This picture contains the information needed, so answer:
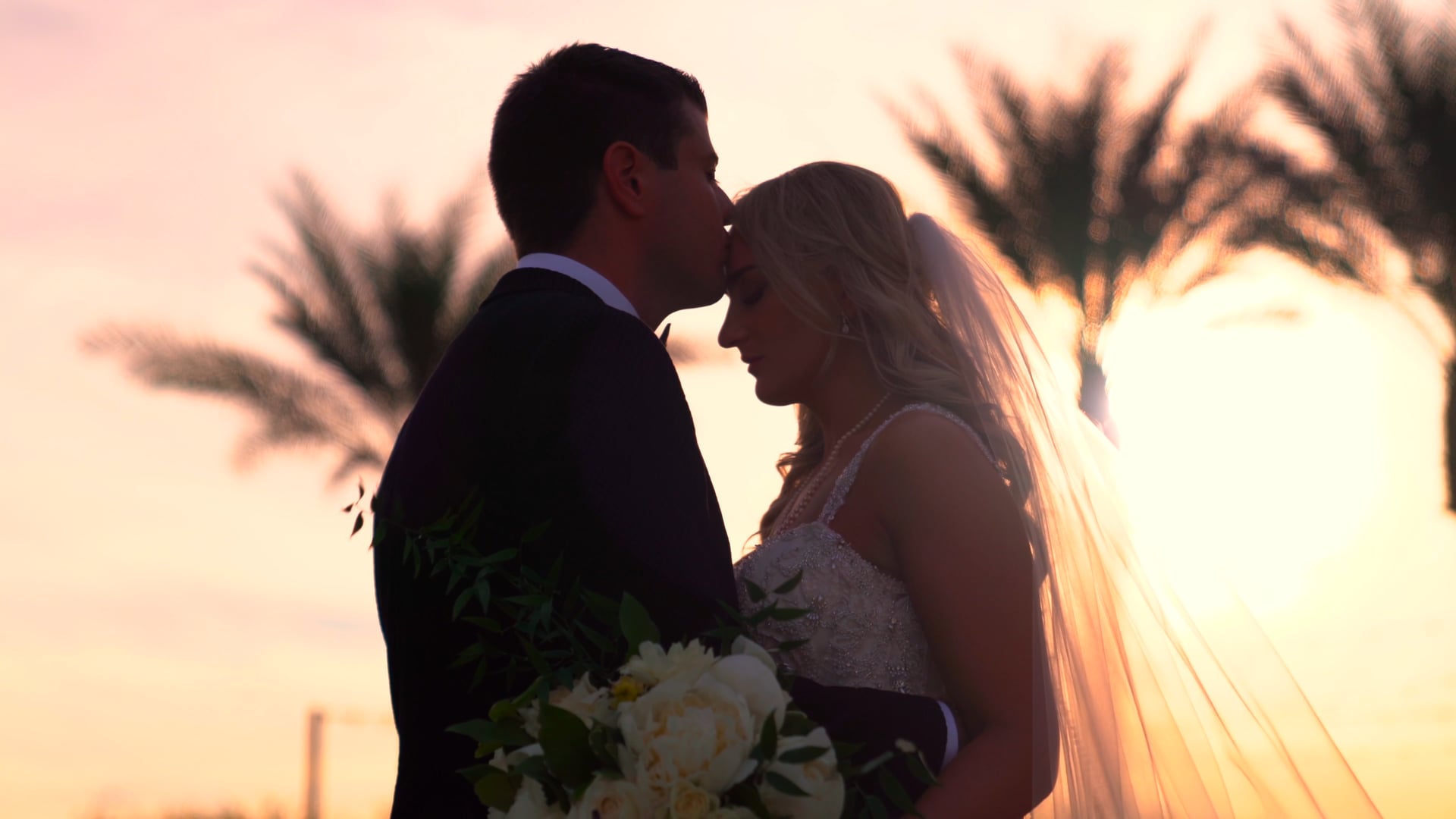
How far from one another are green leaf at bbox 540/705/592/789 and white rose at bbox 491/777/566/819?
76 millimetres

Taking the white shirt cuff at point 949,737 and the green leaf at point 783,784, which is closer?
the green leaf at point 783,784

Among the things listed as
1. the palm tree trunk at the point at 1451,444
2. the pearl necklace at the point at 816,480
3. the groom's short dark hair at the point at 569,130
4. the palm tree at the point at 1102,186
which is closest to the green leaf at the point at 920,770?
the pearl necklace at the point at 816,480

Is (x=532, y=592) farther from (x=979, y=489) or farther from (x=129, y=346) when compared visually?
(x=129, y=346)

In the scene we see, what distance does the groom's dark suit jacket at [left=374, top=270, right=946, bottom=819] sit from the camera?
3.23 metres

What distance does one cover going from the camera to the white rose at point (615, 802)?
2404 millimetres

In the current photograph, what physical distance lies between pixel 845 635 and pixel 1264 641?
1.32 m

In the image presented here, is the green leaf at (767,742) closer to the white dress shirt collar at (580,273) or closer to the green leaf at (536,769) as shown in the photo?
the green leaf at (536,769)

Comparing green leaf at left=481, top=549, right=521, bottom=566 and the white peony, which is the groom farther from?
the white peony

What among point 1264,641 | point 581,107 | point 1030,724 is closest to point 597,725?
point 1030,724

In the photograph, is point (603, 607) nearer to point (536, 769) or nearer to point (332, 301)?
point (536, 769)

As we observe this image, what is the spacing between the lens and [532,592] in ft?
9.36

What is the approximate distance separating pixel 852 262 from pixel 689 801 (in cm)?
262

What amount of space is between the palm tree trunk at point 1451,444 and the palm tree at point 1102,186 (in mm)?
2950

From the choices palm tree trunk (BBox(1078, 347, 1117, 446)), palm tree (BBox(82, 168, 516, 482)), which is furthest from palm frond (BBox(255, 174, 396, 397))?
palm tree trunk (BBox(1078, 347, 1117, 446))
